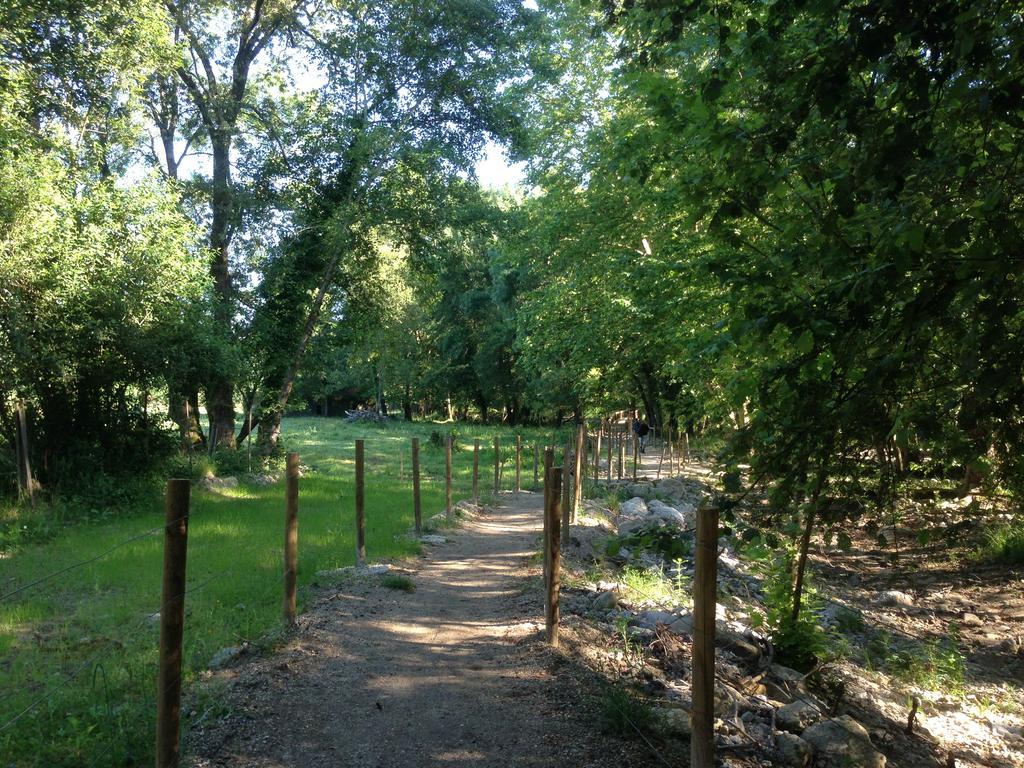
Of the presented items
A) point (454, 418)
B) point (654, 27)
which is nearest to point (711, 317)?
point (654, 27)

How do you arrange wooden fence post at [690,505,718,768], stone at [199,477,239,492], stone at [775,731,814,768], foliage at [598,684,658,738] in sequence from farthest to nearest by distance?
stone at [199,477,239,492], stone at [775,731,814,768], foliage at [598,684,658,738], wooden fence post at [690,505,718,768]

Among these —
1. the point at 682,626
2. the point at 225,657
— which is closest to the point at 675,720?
the point at 682,626

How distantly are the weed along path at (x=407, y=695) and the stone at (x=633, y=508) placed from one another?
8856 mm

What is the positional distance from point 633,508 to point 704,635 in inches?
569

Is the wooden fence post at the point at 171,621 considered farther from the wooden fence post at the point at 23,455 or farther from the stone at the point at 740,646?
the wooden fence post at the point at 23,455

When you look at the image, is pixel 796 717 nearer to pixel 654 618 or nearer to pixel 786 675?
pixel 786 675

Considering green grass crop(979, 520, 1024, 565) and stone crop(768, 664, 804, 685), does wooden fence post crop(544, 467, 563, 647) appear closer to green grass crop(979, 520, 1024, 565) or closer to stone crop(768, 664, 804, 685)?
stone crop(768, 664, 804, 685)

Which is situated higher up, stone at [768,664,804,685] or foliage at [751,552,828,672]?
foliage at [751,552,828,672]

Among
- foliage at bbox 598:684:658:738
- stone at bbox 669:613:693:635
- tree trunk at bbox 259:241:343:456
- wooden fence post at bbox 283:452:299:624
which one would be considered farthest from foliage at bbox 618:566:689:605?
tree trunk at bbox 259:241:343:456

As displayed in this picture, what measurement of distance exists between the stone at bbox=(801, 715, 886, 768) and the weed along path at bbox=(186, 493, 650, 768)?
193cm

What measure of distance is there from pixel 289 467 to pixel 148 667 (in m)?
2.27

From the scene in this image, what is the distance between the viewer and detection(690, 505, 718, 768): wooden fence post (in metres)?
3.99

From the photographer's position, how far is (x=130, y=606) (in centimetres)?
834

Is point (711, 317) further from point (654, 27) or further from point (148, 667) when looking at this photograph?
point (148, 667)
